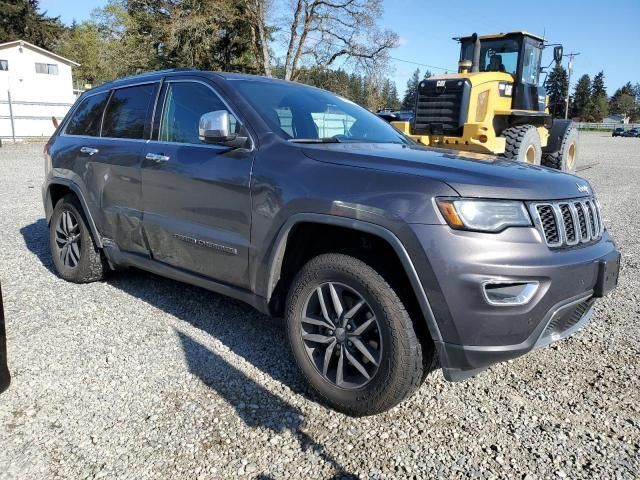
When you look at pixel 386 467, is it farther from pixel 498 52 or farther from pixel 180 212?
pixel 498 52

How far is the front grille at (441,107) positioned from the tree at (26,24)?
51026mm

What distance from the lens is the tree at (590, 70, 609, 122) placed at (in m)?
98.2

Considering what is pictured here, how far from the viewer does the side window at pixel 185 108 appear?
363 centimetres

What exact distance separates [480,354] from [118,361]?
225cm

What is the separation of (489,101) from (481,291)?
28.1 feet

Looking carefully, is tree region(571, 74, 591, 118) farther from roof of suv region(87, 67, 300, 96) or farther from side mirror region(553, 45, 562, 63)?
roof of suv region(87, 67, 300, 96)

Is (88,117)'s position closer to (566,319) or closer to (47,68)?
(566,319)

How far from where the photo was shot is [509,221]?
243 cm

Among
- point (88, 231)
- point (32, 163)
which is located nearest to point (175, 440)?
point (88, 231)

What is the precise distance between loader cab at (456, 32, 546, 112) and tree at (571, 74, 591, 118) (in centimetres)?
10117

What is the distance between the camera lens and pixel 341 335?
2785mm

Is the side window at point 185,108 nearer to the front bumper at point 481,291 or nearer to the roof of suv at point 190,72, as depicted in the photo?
the roof of suv at point 190,72

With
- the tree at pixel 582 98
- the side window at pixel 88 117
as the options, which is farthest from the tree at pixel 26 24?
the tree at pixel 582 98

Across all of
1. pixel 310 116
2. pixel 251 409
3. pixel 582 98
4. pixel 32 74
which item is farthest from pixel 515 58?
pixel 582 98
